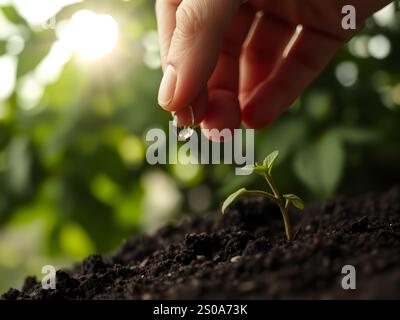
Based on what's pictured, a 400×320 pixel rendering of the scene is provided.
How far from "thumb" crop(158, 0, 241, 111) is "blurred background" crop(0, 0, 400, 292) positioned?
62cm

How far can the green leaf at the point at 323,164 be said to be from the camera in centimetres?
146

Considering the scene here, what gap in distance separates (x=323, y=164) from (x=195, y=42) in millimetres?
651

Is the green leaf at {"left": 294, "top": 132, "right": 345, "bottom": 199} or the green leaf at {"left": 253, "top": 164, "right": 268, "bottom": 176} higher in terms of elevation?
the green leaf at {"left": 294, "top": 132, "right": 345, "bottom": 199}

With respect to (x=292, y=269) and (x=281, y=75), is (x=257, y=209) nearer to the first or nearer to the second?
(x=281, y=75)

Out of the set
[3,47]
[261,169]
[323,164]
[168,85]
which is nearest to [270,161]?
[261,169]

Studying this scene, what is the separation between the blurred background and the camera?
171cm

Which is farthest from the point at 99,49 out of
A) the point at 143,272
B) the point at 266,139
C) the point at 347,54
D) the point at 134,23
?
the point at 143,272

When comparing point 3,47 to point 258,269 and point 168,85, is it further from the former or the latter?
point 258,269

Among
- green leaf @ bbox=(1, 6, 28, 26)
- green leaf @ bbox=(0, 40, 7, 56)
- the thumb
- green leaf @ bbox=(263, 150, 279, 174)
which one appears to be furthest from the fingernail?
green leaf @ bbox=(1, 6, 28, 26)

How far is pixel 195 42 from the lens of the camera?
3.18 feet

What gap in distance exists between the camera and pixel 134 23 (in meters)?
1.93

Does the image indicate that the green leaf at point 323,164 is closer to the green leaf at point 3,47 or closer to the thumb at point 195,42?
the thumb at point 195,42

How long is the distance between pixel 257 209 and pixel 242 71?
425 millimetres

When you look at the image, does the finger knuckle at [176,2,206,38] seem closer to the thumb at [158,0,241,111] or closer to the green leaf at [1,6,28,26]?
the thumb at [158,0,241,111]
